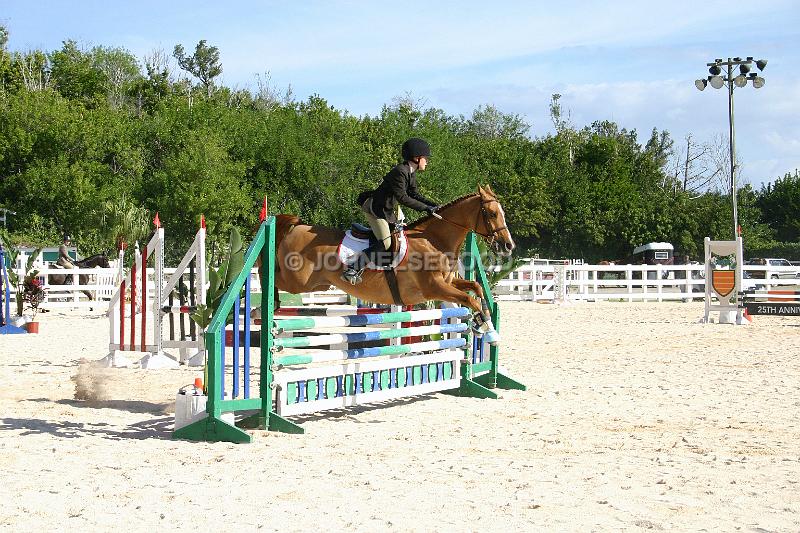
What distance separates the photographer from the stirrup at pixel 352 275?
330 inches

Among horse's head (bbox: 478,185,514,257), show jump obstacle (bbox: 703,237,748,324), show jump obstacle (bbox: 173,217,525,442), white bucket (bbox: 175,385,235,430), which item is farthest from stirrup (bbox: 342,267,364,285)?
show jump obstacle (bbox: 703,237,748,324)

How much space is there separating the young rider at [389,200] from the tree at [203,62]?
61600mm

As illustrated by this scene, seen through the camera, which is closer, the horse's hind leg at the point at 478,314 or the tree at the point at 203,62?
the horse's hind leg at the point at 478,314

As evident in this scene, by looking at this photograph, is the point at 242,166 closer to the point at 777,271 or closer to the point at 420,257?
the point at 777,271

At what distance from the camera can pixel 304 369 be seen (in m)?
7.52

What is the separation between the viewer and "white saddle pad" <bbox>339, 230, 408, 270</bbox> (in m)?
8.42

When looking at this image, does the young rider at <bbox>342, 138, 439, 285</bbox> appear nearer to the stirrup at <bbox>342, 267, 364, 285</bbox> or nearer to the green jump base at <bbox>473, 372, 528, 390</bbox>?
the stirrup at <bbox>342, 267, 364, 285</bbox>

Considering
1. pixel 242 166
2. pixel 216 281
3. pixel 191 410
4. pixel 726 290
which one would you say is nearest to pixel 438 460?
pixel 191 410

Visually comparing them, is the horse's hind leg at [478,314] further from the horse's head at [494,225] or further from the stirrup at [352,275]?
the stirrup at [352,275]

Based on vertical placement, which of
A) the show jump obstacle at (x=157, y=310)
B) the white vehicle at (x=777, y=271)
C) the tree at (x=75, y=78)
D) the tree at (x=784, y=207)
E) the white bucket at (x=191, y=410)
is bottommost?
the white bucket at (x=191, y=410)

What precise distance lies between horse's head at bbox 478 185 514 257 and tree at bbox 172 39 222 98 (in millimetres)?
61646

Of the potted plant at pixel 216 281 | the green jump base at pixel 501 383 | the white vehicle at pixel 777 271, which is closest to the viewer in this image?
the potted plant at pixel 216 281

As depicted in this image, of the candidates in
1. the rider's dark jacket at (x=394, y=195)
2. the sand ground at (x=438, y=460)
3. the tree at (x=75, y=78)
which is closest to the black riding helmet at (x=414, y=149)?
the rider's dark jacket at (x=394, y=195)

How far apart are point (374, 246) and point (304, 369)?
4.69 ft
